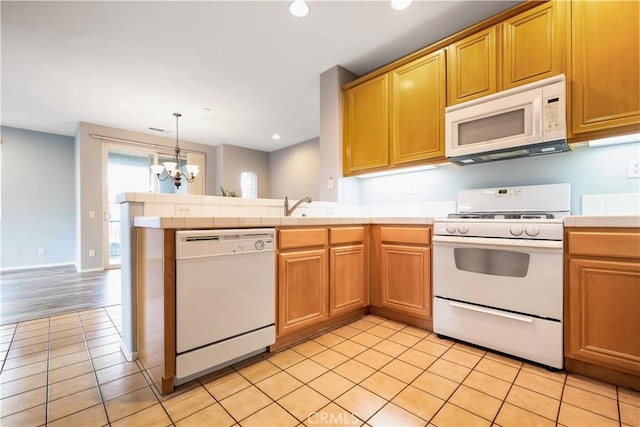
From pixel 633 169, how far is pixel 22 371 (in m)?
3.85

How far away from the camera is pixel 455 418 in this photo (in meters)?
1.22

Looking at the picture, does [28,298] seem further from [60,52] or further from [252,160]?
[252,160]

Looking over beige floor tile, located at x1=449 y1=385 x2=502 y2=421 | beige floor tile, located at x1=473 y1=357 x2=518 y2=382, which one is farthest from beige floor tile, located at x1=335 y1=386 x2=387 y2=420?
beige floor tile, located at x1=473 y1=357 x2=518 y2=382

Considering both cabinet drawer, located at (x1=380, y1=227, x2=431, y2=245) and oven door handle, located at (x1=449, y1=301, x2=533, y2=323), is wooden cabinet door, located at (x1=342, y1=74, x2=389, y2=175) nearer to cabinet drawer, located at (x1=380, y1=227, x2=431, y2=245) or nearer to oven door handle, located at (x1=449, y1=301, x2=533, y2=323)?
cabinet drawer, located at (x1=380, y1=227, x2=431, y2=245)

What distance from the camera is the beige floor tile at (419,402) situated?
49.8 inches

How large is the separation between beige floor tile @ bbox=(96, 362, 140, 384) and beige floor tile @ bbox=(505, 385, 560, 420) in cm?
200

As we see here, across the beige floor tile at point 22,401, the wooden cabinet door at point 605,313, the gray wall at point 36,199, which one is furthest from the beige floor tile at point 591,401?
the gray wall at point 36,199

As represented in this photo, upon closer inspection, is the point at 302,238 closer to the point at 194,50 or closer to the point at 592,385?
the point at 592,385

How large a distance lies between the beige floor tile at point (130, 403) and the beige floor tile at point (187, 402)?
9 cm

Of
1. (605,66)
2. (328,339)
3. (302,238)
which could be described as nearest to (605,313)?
(605,66)

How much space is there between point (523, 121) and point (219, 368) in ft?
8.09

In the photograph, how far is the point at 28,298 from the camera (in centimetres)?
316

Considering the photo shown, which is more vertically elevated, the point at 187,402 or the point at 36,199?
the point at 36,199

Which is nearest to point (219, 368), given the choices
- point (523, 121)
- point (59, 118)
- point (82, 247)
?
point (523, 121)
